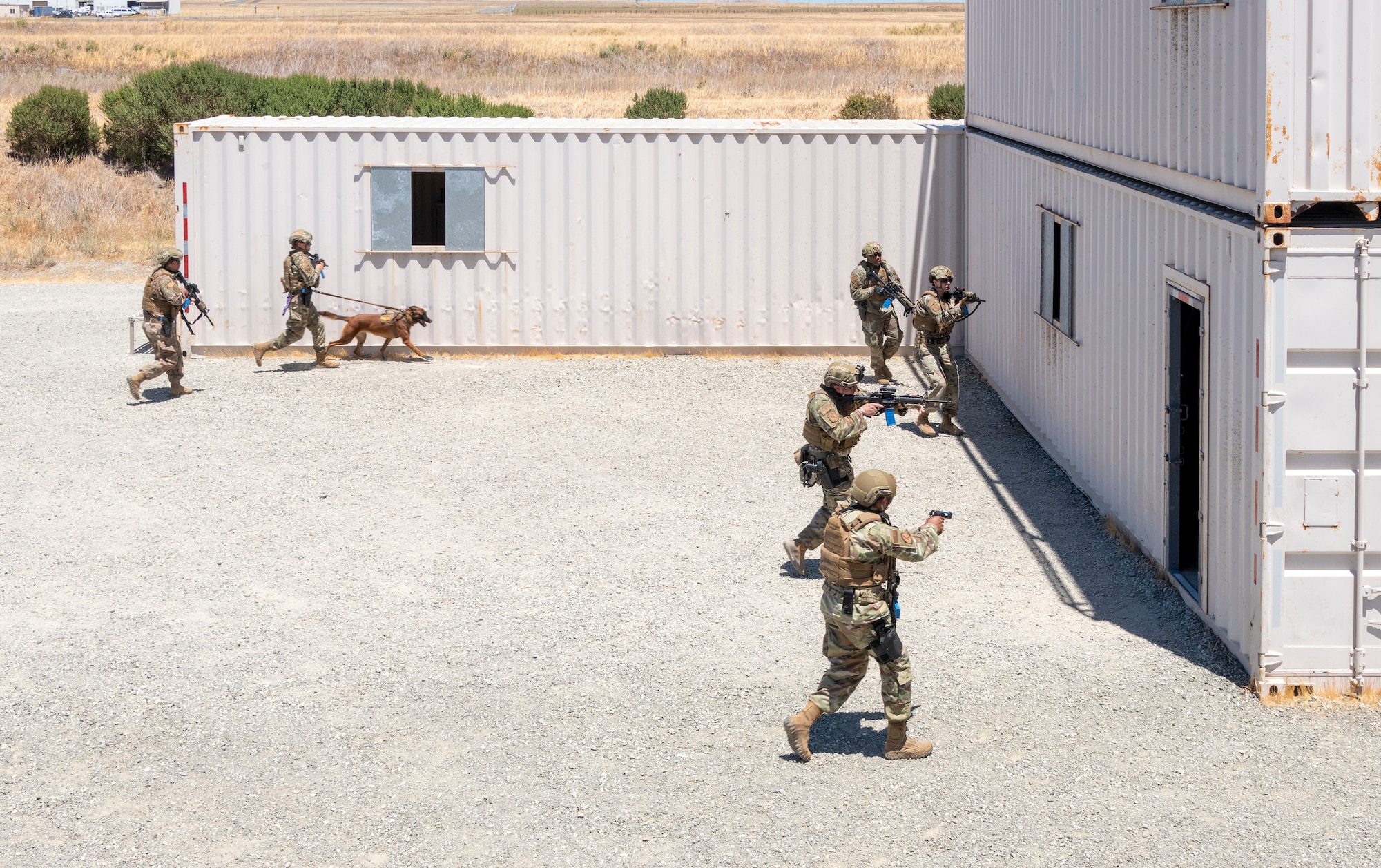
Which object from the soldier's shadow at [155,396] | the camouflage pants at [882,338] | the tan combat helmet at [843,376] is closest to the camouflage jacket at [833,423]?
the tan combat helmet at [843,376]

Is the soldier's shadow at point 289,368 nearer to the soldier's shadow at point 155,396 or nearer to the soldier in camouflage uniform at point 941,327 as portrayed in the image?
the soldier's shadow at point 155,396

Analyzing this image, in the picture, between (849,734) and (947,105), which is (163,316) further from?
(947,105)

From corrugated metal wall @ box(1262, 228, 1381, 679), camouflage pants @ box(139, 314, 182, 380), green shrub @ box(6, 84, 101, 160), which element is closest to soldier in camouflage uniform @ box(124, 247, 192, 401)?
camouflage pants @ box(139, 314, 182, 380)

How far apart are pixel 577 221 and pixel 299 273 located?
3.15 m

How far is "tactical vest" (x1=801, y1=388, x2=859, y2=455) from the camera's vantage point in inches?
372

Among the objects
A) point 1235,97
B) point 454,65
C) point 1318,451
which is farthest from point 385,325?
point 454,65

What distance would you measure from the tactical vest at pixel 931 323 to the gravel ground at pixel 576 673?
1.01m

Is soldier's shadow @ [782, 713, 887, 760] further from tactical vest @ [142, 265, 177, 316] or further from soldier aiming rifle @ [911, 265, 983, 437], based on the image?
tactical vest @ [142, 265, 177, 316]

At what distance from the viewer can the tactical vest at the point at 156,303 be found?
1496 cm

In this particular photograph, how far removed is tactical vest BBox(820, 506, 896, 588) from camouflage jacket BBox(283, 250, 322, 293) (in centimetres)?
1051

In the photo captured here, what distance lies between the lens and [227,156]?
681 inches

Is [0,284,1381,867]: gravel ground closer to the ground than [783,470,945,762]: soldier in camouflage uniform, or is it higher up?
closer to the ground

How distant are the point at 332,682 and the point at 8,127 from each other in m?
29.2

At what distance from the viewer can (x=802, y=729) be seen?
7113mm
